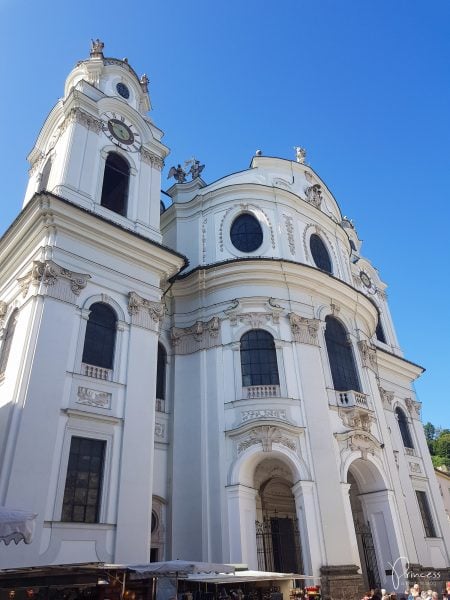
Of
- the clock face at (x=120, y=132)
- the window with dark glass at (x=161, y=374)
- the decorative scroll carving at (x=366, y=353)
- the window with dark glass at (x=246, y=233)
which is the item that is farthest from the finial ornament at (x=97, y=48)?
the decorative scroll carving at (x=366, y=353)

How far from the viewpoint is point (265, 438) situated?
17422 mm

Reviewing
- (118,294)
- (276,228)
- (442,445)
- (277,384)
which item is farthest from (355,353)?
(442,445)

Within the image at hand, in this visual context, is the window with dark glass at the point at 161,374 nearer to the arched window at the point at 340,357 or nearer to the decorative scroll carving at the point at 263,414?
the decorative scroll carving at the point at 263,414

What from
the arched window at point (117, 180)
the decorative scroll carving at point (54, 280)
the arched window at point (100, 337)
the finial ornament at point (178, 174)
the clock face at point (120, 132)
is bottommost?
the arched window at point (100, 337)

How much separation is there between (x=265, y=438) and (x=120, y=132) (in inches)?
544

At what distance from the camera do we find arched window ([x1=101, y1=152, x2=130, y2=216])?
804 inches

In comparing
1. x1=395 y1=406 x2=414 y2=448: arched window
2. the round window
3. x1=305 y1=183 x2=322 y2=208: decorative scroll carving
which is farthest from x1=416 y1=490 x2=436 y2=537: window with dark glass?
the round window

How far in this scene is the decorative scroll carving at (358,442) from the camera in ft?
61.0

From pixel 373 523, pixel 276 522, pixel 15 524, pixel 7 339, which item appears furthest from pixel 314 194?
pixel 15 524

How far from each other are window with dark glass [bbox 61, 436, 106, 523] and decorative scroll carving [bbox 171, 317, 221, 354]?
6629mm

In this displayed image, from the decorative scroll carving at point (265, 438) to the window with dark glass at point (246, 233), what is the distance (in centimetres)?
830

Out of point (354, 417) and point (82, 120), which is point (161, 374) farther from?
point (82, 120)

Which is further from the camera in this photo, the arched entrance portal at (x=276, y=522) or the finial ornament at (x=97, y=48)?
the finial ornament at (x=97, y=48)

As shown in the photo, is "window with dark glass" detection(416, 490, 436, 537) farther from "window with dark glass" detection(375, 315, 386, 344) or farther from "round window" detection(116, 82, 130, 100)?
"round window" detection(116, 82, 130, 100)
